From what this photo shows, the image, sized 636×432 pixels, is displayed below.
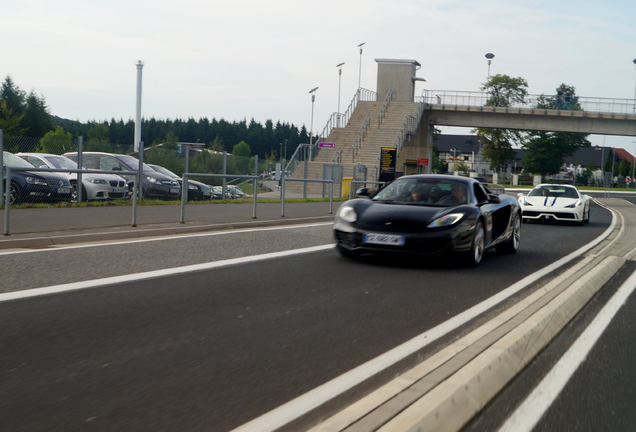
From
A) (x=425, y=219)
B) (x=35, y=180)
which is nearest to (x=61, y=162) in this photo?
(x=35, y=180)

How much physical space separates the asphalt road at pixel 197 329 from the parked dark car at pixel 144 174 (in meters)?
10.9

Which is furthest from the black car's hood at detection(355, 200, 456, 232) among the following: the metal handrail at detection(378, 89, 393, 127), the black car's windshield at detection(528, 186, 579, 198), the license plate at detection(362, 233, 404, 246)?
the metal handrail at detection(378, 89, 393, 127)

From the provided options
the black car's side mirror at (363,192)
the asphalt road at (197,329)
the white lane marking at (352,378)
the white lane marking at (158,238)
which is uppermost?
the black car's side mirror at (363,192)

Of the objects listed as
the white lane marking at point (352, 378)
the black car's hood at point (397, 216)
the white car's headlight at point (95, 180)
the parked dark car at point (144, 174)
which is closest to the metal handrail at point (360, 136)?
the parked dark car at point (144, 174)

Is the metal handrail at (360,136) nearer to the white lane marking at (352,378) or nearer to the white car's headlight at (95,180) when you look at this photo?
the white car's headlight at (95,180)

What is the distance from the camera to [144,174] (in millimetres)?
20688

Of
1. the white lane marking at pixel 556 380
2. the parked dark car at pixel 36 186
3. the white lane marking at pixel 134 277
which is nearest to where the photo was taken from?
the white lane marking at pixel 556 380

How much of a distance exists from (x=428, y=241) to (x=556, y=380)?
14.9 feet

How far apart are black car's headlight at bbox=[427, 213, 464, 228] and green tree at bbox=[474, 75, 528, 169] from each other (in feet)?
257

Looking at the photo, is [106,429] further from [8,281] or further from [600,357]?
[8,281]

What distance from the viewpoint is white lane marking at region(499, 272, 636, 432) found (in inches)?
138

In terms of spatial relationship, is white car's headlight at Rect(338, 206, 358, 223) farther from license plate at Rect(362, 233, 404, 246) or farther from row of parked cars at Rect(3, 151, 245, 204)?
row of parked cars at Rect(3, 151, 245, 204)

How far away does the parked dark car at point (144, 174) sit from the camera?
67.0 ft

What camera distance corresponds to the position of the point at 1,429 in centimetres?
313
